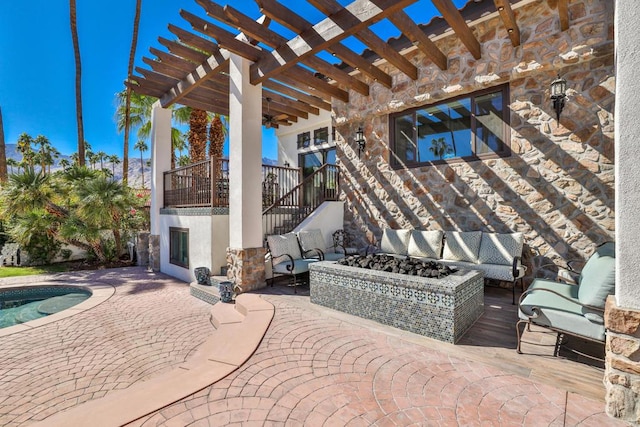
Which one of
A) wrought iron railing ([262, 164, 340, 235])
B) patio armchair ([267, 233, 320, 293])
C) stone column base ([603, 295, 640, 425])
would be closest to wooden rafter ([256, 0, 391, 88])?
wrought iron railing ([262, 164, 340, 235])

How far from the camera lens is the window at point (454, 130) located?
5660mm

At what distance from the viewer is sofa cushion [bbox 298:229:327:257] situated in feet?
21.2

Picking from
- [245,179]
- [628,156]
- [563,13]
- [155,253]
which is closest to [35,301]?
[155,253]

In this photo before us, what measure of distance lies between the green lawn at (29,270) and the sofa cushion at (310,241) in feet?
25.2

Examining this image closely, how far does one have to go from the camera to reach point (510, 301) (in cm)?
470

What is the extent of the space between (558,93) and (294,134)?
8.37 metres

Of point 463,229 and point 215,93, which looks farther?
point 215,93

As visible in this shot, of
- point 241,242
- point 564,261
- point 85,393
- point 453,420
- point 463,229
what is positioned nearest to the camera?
point 453,420

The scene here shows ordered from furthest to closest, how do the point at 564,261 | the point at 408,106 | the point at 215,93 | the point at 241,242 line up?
the point at 215,93, the point at 408,106, the point at 241,242, the point at 564,261

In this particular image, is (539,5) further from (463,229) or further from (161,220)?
(161,220)

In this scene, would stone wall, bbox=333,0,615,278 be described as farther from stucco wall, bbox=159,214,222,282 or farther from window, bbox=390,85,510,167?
stucco wall, bbox=159,214,222,282

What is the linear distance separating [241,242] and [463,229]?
4528 mm

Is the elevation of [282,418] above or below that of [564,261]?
below

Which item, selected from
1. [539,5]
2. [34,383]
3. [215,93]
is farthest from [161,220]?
[539,5]
